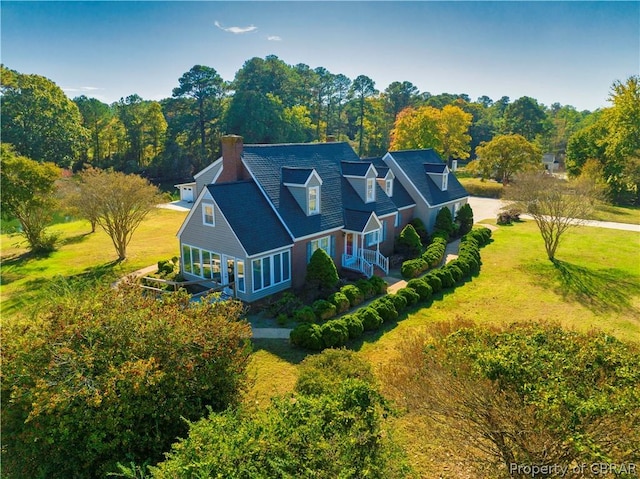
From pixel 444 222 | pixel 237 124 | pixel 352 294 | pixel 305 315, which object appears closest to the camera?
pixel 305 315

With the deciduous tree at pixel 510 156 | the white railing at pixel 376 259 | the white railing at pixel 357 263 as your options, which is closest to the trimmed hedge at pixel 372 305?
the white railing at pixel 357 263

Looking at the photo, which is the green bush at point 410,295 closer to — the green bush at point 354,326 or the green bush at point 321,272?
the green bush at point 321,272

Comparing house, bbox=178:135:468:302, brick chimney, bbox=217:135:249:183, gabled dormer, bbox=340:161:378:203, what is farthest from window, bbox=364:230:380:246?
brick chimney, bbox=217:135:249:183

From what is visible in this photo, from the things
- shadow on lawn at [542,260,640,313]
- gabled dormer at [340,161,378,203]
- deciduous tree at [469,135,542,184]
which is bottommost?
shadow on lawn at [542,260,640,313]

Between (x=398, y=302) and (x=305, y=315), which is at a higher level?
(x=398, y=302)

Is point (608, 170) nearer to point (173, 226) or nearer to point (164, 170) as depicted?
point (173, 226)

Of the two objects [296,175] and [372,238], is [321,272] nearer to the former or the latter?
[296,175]

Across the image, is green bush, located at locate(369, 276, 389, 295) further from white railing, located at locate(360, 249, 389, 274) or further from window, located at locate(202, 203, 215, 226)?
window, located at locate(202, 203, 215, 226)

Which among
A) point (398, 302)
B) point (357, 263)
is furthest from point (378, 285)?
point (357, 263)
